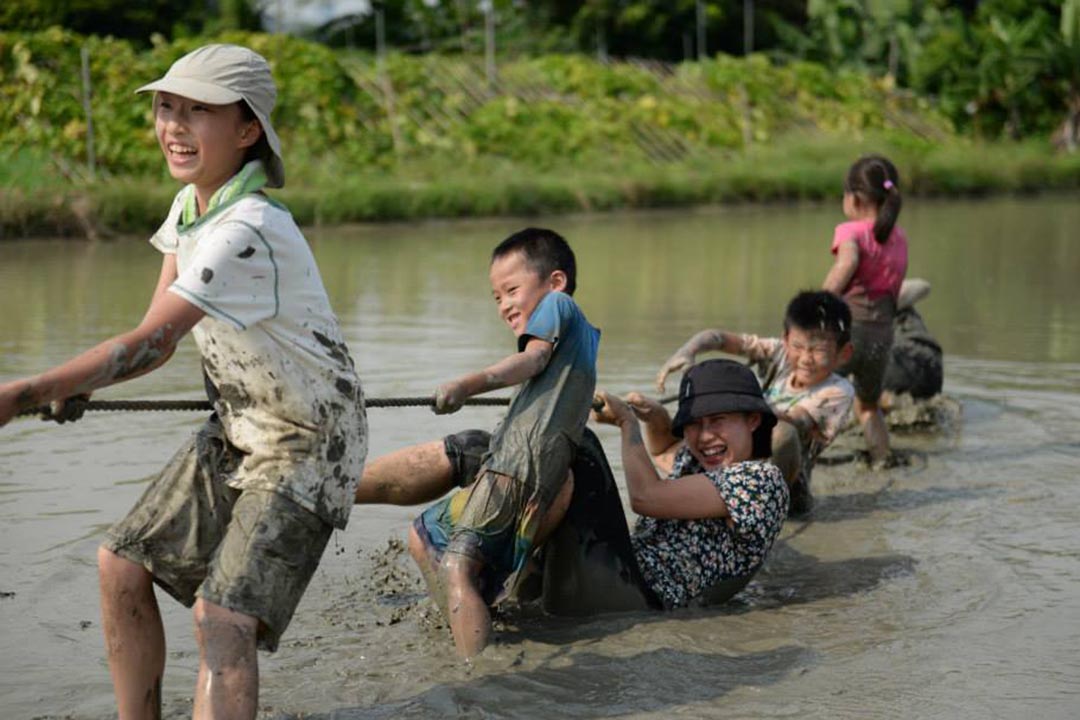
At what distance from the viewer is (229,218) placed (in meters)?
3.33

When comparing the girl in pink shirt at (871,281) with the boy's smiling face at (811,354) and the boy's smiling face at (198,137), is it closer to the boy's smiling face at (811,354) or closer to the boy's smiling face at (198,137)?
the boy's smiling face at (811,354)

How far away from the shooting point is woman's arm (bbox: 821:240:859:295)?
7113 millimetres

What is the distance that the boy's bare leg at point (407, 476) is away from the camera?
16.0 ft

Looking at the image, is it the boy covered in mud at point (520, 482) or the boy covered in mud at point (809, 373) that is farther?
the boy covered in mud at point (809, 373)

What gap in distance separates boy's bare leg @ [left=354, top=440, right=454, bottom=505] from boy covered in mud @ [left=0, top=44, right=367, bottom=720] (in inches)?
50.6

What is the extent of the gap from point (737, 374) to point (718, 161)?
2135cm

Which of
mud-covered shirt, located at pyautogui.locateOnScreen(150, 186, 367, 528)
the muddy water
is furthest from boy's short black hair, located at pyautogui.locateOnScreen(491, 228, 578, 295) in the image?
mud-covered shirt, located at pyautogui.locateOnScreen(150, 186, 367, 528)

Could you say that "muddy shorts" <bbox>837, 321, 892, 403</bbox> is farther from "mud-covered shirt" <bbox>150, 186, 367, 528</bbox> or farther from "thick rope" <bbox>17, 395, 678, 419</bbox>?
"mud-covered shirt" <bbox>150, 186, 367, 528</bbox>

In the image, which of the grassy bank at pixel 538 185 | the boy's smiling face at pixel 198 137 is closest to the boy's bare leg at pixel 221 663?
the boy's smiling face at pixel 198 137

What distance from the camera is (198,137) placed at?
3412 mm

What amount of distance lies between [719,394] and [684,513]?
39 cm

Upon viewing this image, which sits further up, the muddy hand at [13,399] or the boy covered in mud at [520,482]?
the muddy hand at [13,399]

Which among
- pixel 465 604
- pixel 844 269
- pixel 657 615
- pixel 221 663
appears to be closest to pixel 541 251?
pixel 465 604

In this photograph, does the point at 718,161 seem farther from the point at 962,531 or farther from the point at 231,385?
the point at 231,385
